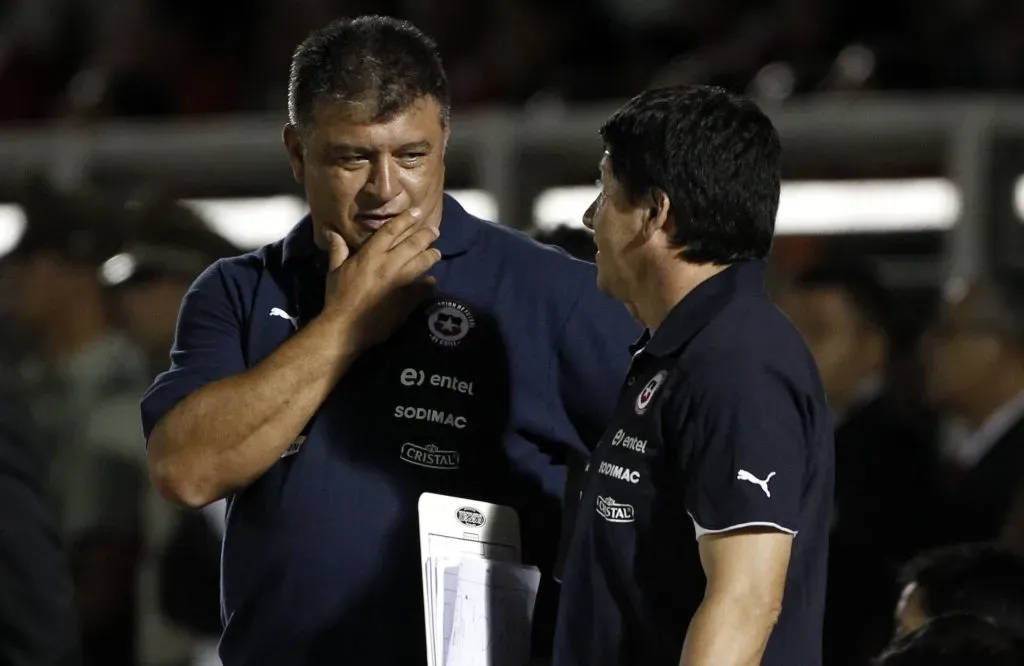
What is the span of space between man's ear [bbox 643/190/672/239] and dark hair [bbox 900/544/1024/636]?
1125mm

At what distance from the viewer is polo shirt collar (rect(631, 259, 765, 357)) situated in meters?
2.38

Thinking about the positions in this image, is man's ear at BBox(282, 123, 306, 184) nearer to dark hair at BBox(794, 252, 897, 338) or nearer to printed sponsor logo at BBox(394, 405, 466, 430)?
printed sponsor logo at BBox(394, 405, 466, 430)

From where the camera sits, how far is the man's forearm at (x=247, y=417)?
101 inches

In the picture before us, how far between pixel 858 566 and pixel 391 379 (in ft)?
6.67

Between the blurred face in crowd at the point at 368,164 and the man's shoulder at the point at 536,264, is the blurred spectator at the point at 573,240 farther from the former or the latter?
the blurred face in crowd at the point at 368,164

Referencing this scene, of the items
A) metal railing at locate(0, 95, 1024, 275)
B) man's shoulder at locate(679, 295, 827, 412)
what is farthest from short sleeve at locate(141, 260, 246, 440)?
metal railing at locate(0, 95, 1024, 275)

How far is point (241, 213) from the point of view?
6762mm

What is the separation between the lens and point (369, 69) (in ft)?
8.73

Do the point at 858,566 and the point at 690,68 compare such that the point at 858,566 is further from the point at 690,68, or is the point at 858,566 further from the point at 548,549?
the point at 690,68

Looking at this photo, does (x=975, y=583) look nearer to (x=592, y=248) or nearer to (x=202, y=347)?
(x=592, y=248)

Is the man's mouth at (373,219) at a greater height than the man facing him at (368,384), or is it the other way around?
the man's mouth at (373,219)

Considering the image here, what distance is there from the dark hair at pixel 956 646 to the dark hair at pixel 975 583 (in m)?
0.23

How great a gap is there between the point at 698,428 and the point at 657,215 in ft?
0.94

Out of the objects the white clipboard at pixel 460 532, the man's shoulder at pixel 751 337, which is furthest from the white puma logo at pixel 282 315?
the man's shoulder at pixel 751 337
